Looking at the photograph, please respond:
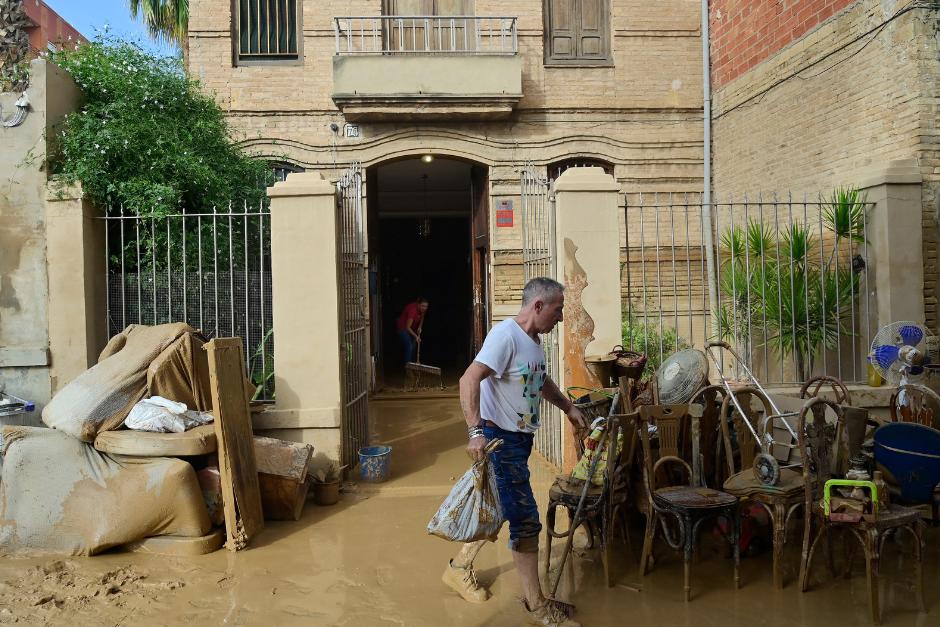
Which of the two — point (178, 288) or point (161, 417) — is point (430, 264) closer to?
point (178, 288)

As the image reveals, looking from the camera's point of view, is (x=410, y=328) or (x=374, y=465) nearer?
(x=374, y=465)

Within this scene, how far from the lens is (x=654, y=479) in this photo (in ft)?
14.9

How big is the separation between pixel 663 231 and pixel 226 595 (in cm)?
938

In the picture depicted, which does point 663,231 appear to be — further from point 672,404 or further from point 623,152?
point 672,404

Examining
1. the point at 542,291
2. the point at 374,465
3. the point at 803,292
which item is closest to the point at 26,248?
the point at 374,465

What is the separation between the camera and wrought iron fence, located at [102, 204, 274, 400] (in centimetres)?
689

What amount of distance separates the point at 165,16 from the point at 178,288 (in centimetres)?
842

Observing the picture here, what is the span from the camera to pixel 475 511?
12.4 ft

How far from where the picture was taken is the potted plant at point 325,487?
6148mm

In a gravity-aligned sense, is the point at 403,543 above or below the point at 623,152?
below

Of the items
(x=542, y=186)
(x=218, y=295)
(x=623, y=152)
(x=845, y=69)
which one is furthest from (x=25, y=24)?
(x=845, y=69)

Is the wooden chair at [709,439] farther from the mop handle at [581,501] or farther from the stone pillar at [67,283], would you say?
the stone pillar at [67,283]

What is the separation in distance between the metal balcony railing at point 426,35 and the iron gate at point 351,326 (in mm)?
4875

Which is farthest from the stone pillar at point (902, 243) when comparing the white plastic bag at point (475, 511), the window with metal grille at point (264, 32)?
the window with metal grille at point (264, 32)
